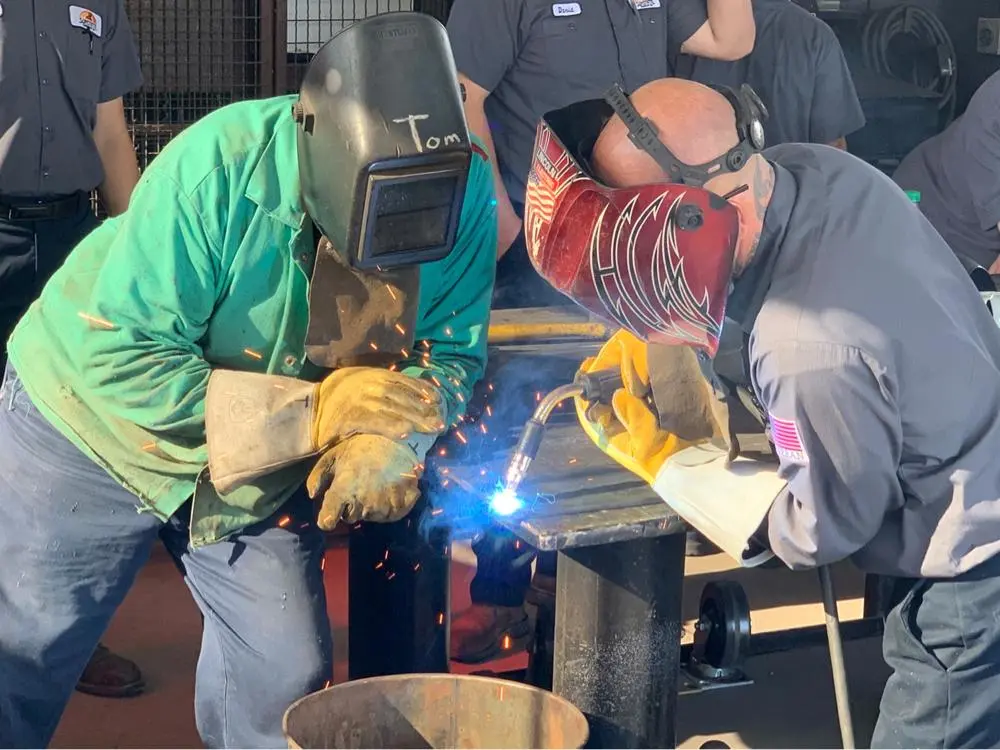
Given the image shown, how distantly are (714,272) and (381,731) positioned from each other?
1.06m

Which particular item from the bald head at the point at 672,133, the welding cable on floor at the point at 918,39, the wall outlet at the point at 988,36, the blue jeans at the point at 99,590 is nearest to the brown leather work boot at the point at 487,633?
the blue jeans at the point at 99,590

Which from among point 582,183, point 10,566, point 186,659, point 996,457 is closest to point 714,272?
point 582,183

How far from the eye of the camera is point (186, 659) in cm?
359

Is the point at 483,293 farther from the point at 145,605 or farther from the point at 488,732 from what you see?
the point at 145,605

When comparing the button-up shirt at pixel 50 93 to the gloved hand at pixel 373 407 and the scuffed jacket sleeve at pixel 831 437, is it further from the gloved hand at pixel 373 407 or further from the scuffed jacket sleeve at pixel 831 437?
the scuffed jacket sleeve at pixel 831 437

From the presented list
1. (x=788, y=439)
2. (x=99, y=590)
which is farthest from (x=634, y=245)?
(x=99, y=590)

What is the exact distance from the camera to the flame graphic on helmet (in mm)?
1755

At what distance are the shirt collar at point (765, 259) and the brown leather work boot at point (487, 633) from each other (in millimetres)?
1877

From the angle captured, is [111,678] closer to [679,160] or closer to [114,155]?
[114,155]

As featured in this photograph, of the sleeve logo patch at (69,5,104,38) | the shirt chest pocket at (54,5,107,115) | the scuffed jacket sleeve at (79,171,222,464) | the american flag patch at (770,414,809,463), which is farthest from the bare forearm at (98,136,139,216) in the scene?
the american flag patch at (770,414,809,463)

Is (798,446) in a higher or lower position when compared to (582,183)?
lower

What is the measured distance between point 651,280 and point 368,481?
0.54 metres

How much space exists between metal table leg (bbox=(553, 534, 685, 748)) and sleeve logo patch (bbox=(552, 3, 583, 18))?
1.88m

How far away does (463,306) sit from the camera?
238cm
